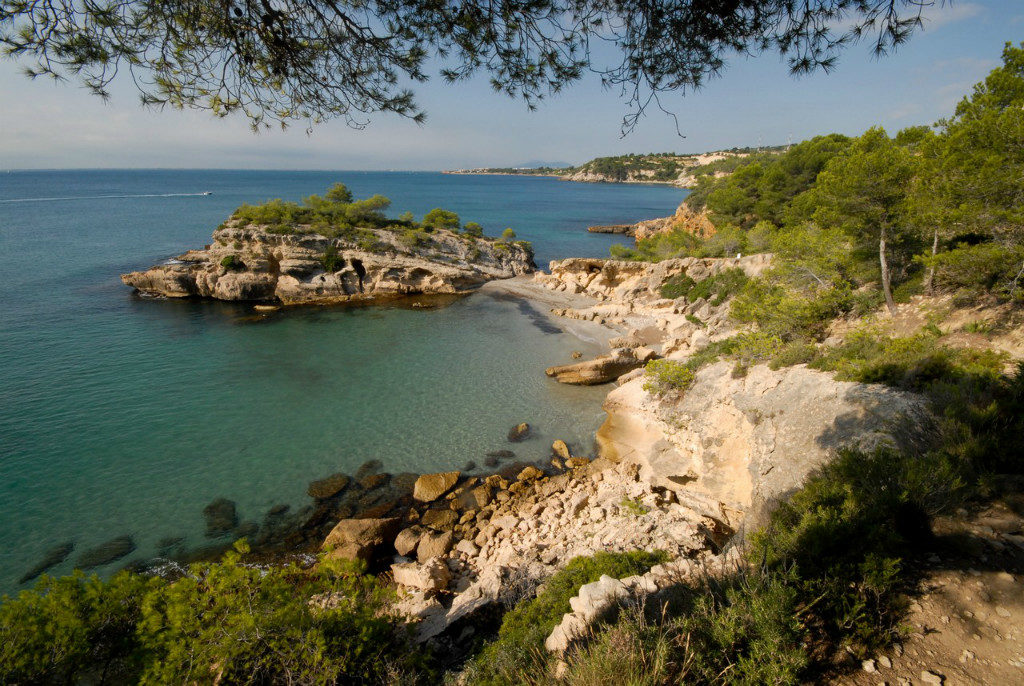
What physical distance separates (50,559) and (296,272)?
83.1 feet

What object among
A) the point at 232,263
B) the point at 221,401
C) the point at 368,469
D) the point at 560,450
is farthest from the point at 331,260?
the point at 560,450

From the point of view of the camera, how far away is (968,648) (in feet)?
11.3

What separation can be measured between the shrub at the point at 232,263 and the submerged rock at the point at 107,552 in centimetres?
2614

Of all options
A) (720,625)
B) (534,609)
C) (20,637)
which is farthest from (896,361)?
(20,637)

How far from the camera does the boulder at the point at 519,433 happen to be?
50.6 ft

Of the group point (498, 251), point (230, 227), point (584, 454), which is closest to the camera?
point (584, 454)

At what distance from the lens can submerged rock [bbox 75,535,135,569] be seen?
10.1 meters

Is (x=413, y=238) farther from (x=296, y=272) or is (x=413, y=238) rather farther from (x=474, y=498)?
(x=474, y=498)

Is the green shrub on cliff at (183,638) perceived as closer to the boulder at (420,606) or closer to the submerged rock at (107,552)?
the boulder at (420,606)

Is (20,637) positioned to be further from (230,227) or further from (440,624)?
(230,227)

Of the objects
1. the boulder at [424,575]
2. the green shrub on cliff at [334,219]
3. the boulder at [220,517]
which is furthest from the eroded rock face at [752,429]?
the green shrub on cliff at [334,219]

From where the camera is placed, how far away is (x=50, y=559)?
33.1 feet

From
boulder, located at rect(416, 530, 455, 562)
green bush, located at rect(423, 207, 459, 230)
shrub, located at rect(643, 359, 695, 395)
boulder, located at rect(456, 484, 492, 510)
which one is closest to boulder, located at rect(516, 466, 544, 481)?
boulder, located at rect(456, 484, 492, 510)

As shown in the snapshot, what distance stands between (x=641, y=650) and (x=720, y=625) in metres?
0.89
